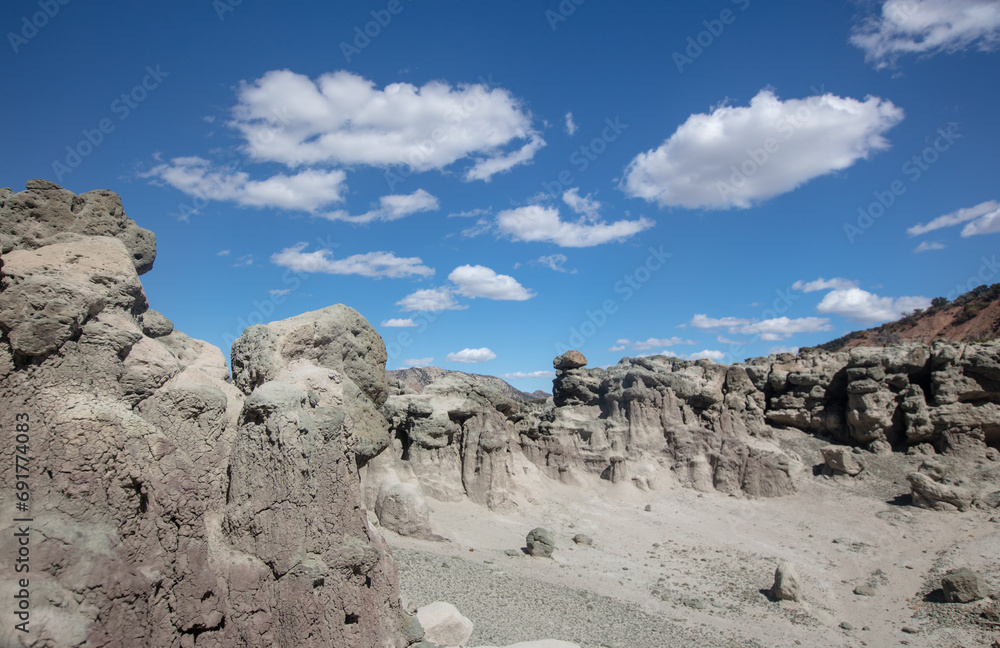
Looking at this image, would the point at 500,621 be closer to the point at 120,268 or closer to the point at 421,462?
the point at 120,268

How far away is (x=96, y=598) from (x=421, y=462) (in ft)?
41.5

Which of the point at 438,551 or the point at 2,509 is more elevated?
the point at 2,509

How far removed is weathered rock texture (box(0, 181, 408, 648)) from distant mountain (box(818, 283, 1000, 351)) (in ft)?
165

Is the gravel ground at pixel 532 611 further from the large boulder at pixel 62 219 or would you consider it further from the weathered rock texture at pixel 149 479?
the large boulder at pixel 62 219

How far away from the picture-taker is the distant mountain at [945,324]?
48.0 metres

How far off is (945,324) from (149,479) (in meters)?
64.8

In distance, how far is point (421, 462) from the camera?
1609 centimetres

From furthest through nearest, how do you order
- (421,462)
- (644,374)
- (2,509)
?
(644,374)
(421,462)
(2,509)

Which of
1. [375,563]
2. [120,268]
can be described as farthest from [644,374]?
[120,268]

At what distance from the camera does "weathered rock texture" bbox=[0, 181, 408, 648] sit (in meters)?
3.71

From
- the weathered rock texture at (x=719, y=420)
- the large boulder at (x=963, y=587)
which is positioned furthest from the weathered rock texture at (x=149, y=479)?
the large boulder at (x=963, y=587)

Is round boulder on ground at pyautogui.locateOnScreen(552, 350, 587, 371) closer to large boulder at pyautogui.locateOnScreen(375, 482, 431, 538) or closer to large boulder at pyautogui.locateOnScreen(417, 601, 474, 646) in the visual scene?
large boulder at pyautogui.locateOnScreen(375, 482, 431, 538)

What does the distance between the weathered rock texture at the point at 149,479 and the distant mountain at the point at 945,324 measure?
1975 inches

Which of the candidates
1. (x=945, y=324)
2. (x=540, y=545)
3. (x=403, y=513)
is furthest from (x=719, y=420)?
(x=945, y=324)
